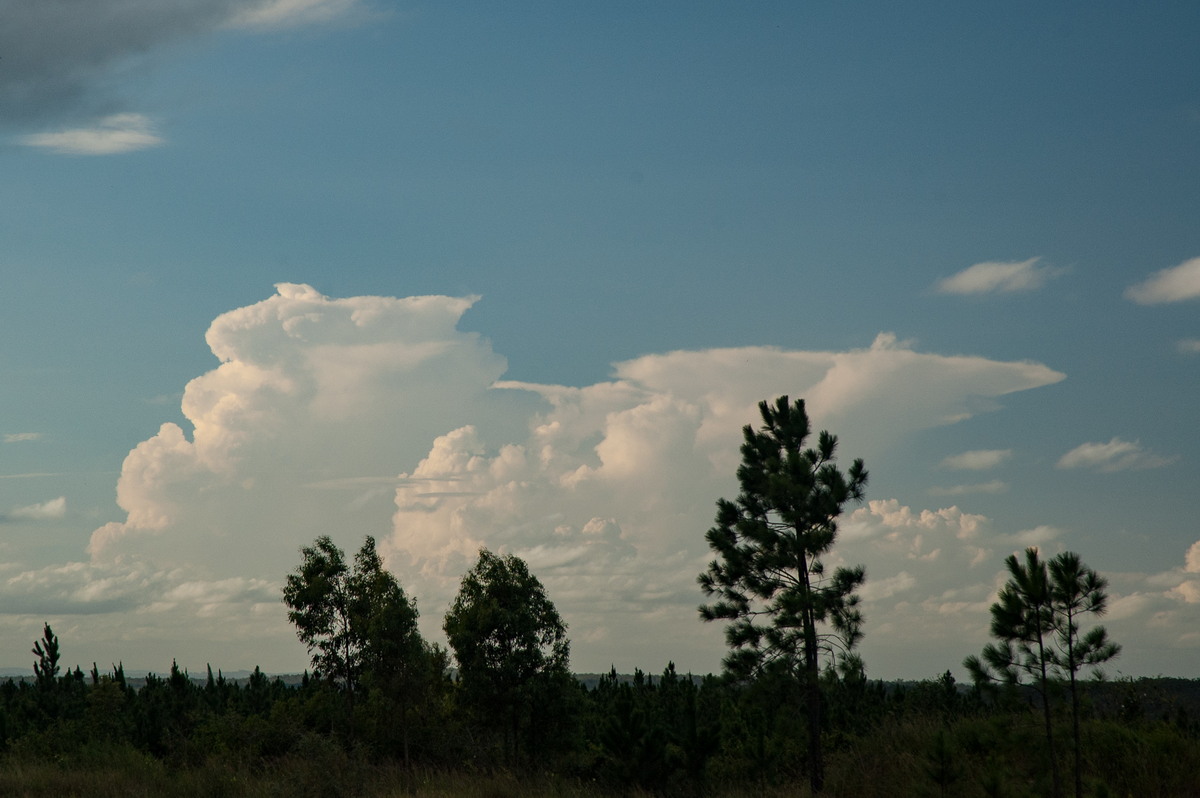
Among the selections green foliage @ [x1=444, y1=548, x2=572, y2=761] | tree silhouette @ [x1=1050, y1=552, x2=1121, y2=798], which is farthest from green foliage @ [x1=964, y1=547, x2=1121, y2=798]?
green foliage @ [x1=444, y1=548, x2=572, y2=761]

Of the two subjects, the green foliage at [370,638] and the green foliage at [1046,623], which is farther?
the green foliage at [370,638]

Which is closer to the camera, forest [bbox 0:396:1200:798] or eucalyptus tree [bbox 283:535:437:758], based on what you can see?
forest [bbox 0:396:1200:798]

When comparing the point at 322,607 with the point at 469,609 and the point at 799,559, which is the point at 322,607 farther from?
the point at 799,559

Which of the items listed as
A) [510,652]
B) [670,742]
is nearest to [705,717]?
A: [670,742]

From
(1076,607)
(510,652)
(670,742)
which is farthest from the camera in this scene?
(670,742)

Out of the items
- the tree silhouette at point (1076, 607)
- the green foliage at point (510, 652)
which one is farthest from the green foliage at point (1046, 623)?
the green foliage at point (510, 652)

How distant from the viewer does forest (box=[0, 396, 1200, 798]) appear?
73.8 feet

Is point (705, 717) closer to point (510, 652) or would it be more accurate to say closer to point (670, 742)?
point (670, 742)

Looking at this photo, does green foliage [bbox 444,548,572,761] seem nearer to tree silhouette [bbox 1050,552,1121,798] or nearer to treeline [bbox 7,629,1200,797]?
treeline [bbox 7,629,1200,797]

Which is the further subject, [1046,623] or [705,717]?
[705,717]

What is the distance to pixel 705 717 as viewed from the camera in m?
40.7

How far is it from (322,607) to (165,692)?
83.8ft

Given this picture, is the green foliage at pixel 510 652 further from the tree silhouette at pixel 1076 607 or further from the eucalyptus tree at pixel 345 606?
the tree silhouette at pixel 1076 607

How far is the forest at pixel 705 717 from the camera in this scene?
22484 millimetres
